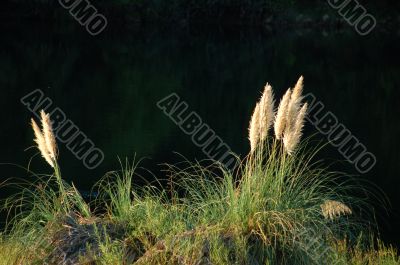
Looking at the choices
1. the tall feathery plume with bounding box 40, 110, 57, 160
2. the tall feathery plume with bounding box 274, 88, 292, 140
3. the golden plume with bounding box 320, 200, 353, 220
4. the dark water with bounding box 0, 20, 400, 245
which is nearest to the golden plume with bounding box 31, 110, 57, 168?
the tall feathery plume with bounding box 40, 110, 57, 160

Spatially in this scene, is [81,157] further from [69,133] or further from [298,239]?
[298,239]

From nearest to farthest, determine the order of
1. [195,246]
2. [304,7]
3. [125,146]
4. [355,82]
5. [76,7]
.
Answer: [195,246] → [125,146] → [355,82] → [76,7] → [304,7]

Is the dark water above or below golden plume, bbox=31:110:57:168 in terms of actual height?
above

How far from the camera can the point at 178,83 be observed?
3209 cm

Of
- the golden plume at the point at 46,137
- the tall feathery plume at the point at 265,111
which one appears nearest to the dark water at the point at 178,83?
the tall feathery plume at the point at 265,111

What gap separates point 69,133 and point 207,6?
39081 millimetres

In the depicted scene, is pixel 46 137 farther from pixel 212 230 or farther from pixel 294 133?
pixel 294 133

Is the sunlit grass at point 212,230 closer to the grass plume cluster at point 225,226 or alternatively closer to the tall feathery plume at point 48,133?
the grass plume cluster at point 225,226

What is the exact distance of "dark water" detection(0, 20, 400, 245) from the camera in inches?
755

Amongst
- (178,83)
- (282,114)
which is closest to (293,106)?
(282,114)

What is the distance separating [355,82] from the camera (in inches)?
1329

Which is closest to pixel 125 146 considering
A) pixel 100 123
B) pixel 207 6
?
pixel 100 123

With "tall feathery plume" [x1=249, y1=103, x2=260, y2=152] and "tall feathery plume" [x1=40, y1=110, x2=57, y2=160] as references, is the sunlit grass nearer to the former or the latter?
"tall feathery plume" [x1=249, y1=103, x2=260, y2=152]

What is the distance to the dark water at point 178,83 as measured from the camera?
19.2 m
